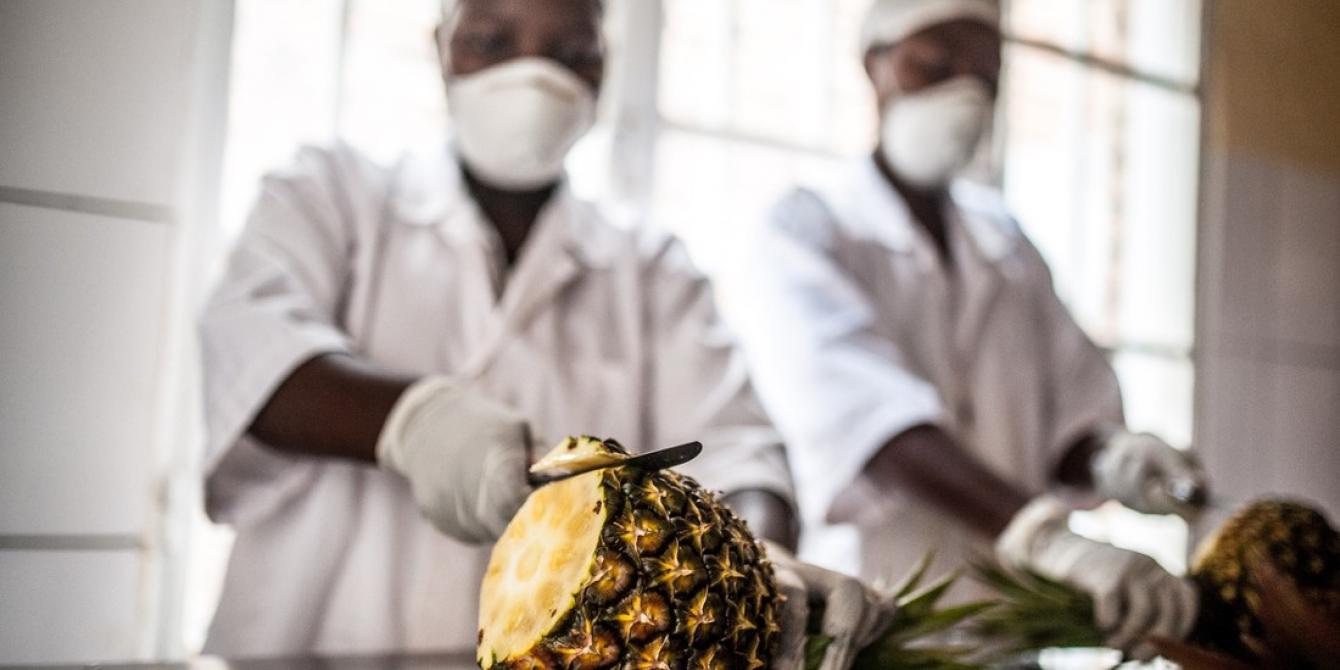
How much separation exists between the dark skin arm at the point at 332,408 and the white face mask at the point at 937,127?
1323mm

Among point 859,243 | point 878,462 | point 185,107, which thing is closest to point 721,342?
point 878,462

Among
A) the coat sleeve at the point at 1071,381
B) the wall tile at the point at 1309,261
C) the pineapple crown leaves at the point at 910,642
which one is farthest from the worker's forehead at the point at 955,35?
the wall tile at the point at 1309,261

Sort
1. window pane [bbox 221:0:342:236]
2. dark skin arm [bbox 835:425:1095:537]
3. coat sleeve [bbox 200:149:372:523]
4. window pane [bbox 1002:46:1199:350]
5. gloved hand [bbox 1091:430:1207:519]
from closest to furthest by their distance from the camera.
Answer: coat sleeve [bbox 200:149:372:523]
dark skin arm [bbox 835:425:1095:537]
gloved hand [bbox 1091:430:1207:519]
window pane [bbox 221:0:342:236]
window pane [bbox 1002:46:1199:350]

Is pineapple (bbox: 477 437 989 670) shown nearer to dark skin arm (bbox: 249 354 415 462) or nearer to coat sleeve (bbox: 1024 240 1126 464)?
dark skin arm (bbox: 249 354 415 462)

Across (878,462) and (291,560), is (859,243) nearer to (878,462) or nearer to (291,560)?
(878,462)

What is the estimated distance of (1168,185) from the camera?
375 cm

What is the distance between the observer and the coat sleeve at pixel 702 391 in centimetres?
177

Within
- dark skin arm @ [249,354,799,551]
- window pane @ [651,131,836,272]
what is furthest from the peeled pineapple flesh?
window pane @ [651,131,836,272]

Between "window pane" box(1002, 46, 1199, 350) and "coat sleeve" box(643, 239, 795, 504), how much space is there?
171cm

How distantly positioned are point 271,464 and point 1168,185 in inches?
119

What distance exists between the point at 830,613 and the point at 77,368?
1427 millimetres

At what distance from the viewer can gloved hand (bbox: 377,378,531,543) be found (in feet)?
3.98

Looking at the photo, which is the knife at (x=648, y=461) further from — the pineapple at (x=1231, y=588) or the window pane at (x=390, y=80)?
the window pane at (x=390, y=80)

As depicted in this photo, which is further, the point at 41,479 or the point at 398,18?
the point at 398,18
